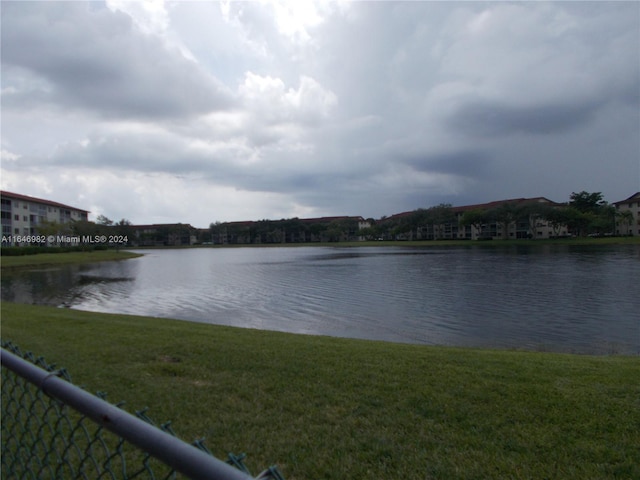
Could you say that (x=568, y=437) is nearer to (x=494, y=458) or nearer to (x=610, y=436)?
(x=610, y=436)

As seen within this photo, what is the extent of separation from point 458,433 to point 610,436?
147 centimetres

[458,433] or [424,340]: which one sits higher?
[458,433]

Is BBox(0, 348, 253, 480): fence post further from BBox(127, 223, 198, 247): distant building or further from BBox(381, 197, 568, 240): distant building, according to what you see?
BBox(127, 223, 198, 247): distant building

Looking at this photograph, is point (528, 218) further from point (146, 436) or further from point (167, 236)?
point (167, 236)

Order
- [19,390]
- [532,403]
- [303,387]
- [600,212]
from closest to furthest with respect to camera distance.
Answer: [532,403] < [303,387] < [19,390] < [600,212]

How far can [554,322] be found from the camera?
13.9 metres

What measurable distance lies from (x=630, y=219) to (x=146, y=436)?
12402 centimetres

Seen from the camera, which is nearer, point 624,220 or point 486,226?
point 624,220

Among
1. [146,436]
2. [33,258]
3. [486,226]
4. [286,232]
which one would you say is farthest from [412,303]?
[286,232]

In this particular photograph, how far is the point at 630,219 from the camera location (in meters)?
100

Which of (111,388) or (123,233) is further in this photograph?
(123,233)

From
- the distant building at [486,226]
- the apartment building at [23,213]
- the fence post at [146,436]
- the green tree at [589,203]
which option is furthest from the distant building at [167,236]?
the fence post at [146,436]

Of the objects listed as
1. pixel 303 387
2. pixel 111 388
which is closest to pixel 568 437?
pixel 303 387

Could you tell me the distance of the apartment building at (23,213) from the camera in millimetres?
82125
